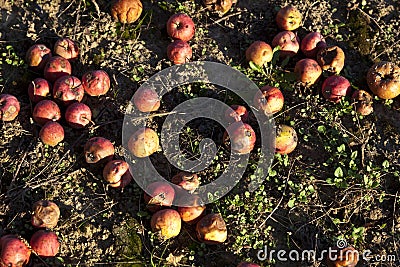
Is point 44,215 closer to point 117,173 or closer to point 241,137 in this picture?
point 117,173

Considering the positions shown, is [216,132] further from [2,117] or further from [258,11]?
[2,117]

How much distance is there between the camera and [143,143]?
4.84m

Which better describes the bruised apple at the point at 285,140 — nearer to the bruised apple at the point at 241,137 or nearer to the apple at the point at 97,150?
the bruised apple at the point at 241,137

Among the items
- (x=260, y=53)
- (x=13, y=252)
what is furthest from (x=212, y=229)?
(x=260, y=53)

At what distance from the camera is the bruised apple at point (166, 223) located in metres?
4.52

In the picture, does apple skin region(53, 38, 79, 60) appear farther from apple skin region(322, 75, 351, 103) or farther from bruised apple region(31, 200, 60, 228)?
apple skin region(322, 75, 351, 103)

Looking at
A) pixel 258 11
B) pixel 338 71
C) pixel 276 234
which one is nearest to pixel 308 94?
pixel 338 71

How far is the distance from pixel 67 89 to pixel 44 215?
4.05 feet

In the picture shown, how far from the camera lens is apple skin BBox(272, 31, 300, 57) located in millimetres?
5520

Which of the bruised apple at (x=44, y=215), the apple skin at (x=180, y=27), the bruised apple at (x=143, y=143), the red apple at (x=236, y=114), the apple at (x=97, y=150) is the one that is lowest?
the bruised apple at (x=44, y=215)

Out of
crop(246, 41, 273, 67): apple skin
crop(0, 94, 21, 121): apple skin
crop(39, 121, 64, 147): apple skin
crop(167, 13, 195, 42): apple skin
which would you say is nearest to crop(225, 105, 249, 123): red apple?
crop(246, 41, 273, 67): apple skin

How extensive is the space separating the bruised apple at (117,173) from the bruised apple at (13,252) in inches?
35.9

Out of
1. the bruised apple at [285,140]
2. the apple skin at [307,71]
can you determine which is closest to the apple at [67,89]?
the bruised apple at [285,140]

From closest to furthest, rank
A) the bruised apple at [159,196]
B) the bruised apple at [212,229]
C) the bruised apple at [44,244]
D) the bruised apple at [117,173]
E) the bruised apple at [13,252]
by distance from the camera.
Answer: the bruised apple at [13,252]
the bruised apple at [44,244]
the bruised apple at [212,229]
the bruised apple at [159,196]
the bruised apple at [117,173]
